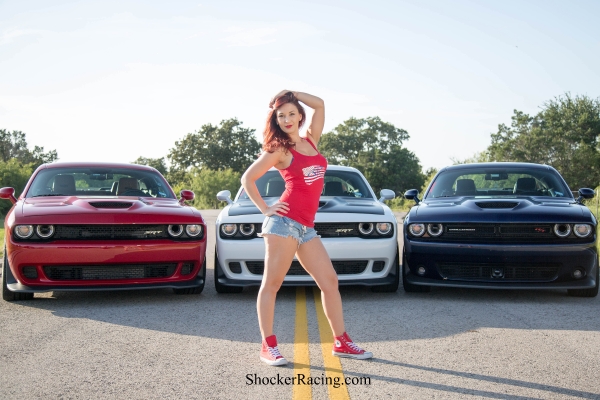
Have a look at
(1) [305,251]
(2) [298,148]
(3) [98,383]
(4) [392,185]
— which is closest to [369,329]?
(1) [305,251]

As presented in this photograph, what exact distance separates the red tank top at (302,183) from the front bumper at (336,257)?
2.67m

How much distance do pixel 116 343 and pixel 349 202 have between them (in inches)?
139

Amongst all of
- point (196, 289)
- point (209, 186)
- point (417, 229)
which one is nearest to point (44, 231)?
point (196, 289)

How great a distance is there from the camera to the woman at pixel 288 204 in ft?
14.4

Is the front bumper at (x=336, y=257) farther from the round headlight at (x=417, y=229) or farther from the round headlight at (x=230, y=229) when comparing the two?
the round headlight at (x=417, y=229)

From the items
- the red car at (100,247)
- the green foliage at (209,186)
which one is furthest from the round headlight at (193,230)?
the green foliage at (209,186)

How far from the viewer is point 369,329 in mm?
5711

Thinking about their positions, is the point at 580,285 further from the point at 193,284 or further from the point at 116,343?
the point at 116,343

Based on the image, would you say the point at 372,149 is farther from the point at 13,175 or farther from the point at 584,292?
the point at 584,292

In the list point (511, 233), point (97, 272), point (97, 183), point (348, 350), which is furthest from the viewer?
point (97, 183)

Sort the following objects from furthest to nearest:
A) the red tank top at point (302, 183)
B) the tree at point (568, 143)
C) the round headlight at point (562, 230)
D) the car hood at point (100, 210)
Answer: the tree at point (568, 143), the round headlight at point (562, 230), the car hood at point (100, 210), the red tank top at point (302, 183)

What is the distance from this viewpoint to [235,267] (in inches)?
285

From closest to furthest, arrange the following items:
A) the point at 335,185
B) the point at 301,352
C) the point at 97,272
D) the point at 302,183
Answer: the point at 302,183, the point at 301,352, the point at 97,272, the point at 335,185

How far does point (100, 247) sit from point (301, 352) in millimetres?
2741
